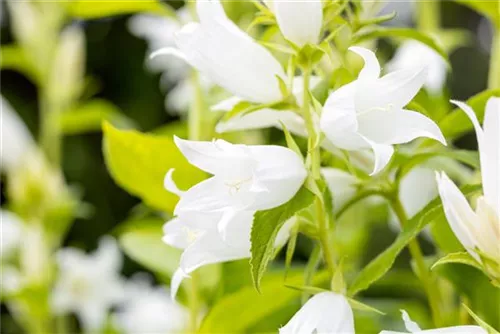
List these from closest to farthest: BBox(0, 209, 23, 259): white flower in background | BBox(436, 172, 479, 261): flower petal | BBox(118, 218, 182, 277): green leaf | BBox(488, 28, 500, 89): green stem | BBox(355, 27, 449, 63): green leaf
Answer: BBox(436, 172, 479, 261): flower petal, BBox(355, 27, 449, 63): green leaf, BBox(488, 28, 500, 89): green stem, BBox(118, 218, 182, 277): green leaf, BBox(0, 209, 23, 259): white flower in background

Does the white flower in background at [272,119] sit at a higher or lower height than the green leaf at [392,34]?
lower

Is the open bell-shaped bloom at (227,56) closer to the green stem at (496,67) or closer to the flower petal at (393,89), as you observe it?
the flower petal at (393,89)

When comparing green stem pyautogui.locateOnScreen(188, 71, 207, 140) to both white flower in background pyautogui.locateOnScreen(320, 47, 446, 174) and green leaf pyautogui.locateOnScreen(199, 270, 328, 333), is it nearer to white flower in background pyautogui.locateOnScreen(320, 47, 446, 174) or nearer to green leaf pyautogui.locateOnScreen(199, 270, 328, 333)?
green leaf pyautogui.locateOnScreen(199, 270, 328, 333)

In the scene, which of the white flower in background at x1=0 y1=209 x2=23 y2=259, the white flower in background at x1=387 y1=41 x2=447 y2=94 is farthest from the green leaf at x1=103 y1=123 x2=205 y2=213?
the white flower in background at x1=0 y1=209 x2=23 y2=259

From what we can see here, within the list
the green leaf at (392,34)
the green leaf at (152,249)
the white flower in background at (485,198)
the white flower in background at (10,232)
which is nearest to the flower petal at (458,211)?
the white flower in background at (485,198)

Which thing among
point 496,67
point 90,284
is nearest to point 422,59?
point 496,67

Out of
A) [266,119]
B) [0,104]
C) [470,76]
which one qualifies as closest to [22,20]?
[0,104]
